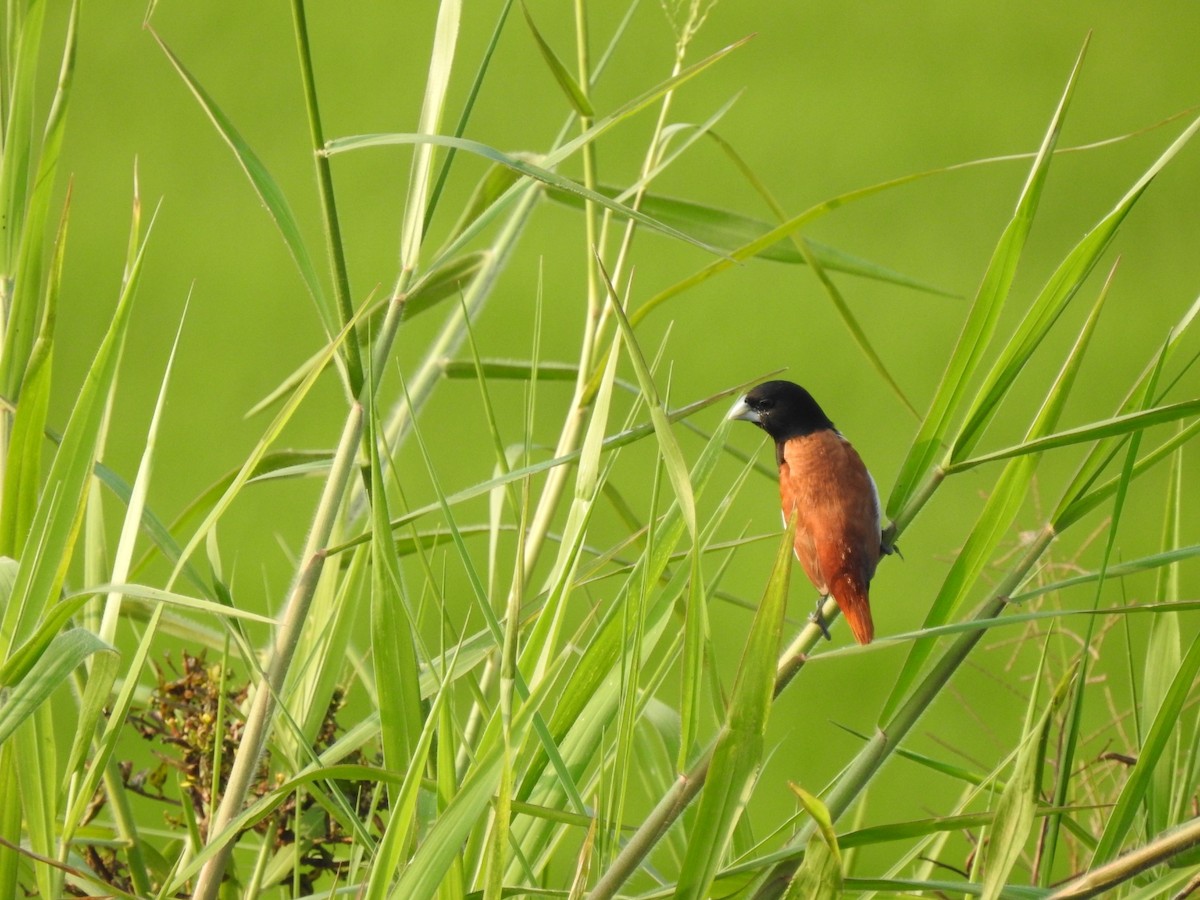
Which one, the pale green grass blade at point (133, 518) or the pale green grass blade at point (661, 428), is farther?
the pale green grass blade at point (133, 518)

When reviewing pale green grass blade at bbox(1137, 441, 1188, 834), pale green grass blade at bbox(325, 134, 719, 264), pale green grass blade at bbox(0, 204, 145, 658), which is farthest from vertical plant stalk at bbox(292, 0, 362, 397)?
pale green grass blade at bbox(1137, 441, 1188, 834)

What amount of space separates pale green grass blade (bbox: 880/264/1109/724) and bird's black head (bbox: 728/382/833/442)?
431 mm

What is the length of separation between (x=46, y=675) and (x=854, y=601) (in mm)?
502

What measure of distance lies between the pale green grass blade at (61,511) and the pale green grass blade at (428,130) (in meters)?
0.13

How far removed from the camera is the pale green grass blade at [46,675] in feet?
1.60

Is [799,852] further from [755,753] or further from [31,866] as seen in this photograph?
[31,866]

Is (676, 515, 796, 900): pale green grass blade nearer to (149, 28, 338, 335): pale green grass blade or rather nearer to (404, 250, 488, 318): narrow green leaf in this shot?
(149, 28, 338, 335): pale green grass blade

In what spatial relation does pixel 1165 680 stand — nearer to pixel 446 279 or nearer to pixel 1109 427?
pixel 1109 427

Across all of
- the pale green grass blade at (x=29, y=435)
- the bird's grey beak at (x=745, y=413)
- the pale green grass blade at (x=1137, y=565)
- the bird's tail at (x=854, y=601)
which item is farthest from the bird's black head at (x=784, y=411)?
the pale green grass blade at (x=29, y=435)

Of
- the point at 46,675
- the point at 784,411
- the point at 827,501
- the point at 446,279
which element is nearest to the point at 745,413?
the point at 784,411

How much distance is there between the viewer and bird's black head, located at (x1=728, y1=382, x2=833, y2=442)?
1024mm

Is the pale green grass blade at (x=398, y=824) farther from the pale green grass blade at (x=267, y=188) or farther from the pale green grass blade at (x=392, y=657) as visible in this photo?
the pale green grass blade at (x=267, y=188)

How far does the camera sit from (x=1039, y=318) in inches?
22.5

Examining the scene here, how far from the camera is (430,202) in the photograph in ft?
1.97
